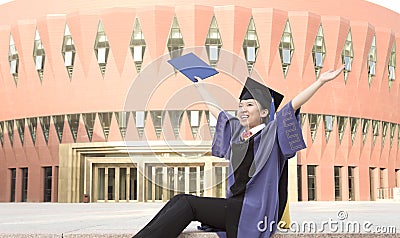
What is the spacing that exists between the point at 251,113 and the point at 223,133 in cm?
53

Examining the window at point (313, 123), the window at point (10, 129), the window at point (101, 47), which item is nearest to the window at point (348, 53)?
the window at point (313, 123)

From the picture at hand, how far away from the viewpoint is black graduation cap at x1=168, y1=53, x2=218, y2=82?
6.89 metres

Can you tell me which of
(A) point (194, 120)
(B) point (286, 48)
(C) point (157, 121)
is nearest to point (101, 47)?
(C) point (157, 121)

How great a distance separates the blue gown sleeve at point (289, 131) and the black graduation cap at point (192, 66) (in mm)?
1370

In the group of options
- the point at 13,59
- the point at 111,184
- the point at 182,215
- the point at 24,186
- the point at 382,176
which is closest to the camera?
the point at 182,215

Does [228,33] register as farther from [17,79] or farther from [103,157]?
[17,79]

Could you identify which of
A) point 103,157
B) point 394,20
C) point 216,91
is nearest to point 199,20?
point 103,157

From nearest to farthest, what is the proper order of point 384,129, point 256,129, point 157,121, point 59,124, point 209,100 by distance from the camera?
point 256,129, point 209,100, point 157,121, point 59,124, point 384,129

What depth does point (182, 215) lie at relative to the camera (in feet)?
19.4

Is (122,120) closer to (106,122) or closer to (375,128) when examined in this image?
(106,122)

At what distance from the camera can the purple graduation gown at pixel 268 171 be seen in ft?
18.9

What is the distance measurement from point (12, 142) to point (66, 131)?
526 centimetres

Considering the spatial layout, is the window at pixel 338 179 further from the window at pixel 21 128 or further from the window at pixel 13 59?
the window at pixel 13 59

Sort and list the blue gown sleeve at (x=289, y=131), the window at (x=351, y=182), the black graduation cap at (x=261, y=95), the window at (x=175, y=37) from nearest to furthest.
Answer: the blue gown sleeve at (x=289, y=131)
the black graduation cap at (x=261, y=95)
the window at (x=175, y=37)
the window at (x=351, y=182)
